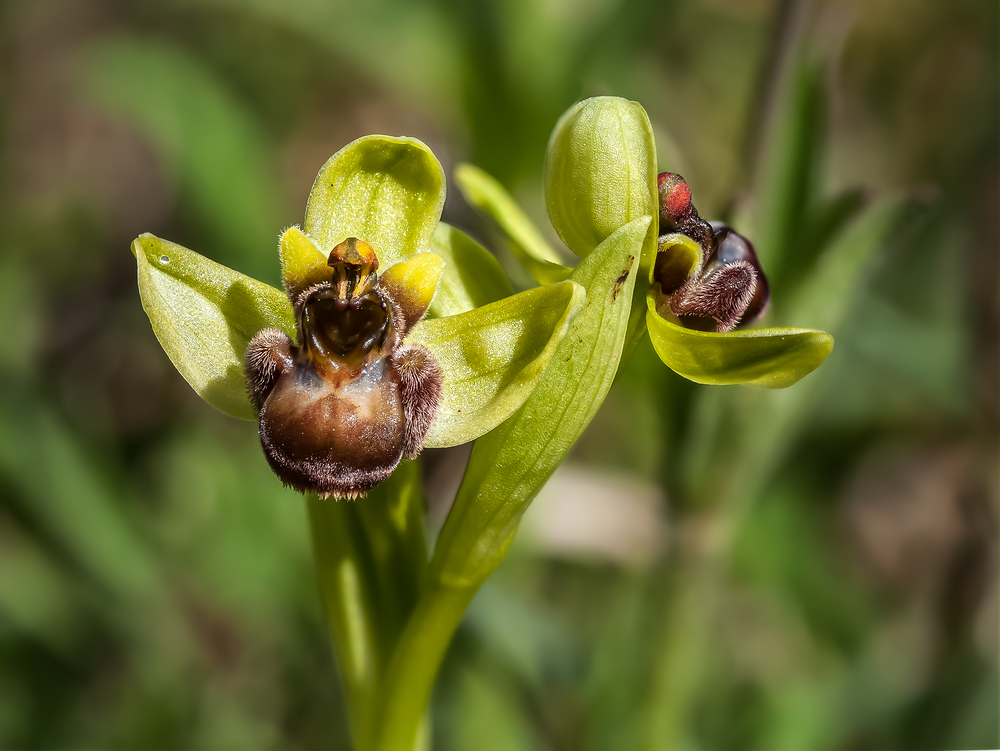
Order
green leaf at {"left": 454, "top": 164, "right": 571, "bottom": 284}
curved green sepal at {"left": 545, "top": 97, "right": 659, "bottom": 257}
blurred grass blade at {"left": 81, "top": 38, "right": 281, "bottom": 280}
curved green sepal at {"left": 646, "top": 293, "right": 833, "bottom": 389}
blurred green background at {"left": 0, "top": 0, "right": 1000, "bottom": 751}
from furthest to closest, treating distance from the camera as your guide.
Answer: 1. blurred grass blade at {"left": 81, "top": 38, "right": 281, "bottom": 280}
2. blurred green background at {"left": 0, "top": 0, "right": 1000, "bottom": 751}
3. green leaf at {"left": 454, "top": 164, "right": 571, "bottom": 284}
4. curved green sepal at {"left": 545, "top": 97, "right": 659, "bottom": 257}
5. curved green sepal at {"left": 646, "top": 293, "right": 833, "bottom": 389}

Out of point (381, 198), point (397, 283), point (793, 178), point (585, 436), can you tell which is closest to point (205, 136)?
point (585, 436)

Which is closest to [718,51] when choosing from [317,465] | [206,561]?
[206,561]

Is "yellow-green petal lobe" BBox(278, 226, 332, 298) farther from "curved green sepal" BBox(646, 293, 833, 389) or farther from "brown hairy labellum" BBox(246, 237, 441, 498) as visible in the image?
"curved green sepal" BBox(646, 293, 833, 389)

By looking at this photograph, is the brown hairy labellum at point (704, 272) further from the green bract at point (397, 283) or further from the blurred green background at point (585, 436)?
the blurred green background at point (585, 436)

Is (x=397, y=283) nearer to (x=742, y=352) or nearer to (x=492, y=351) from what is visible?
(x=492, y=351)

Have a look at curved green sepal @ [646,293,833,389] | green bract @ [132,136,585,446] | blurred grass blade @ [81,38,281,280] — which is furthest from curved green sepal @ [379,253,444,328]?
blurred grass blade @ [81,38,281,280]

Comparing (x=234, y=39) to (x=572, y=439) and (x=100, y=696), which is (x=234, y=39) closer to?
(x=100, y=696)

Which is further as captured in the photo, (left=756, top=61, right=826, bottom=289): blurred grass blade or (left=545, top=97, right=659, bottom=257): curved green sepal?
(left=756, top=61, right=826, bottom=289): blurred grass blade
